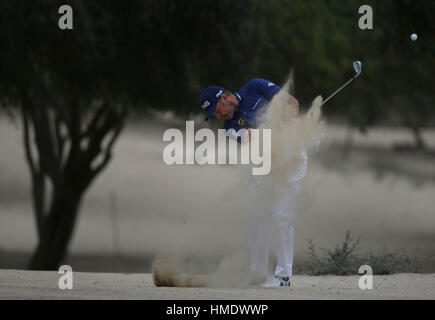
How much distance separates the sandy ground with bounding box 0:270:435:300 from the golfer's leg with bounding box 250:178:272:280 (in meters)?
0.41

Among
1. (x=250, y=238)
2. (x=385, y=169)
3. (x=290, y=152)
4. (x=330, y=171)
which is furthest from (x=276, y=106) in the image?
(x=385, y=169)

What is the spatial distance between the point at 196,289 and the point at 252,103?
6.02 feet

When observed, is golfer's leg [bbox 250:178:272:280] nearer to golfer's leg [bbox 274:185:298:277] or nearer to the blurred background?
golfer's leg [bbox 274:185:298:277]

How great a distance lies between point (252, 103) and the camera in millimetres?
9750

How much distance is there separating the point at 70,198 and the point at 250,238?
36.7 feet

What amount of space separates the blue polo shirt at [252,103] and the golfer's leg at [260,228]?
1.83ft

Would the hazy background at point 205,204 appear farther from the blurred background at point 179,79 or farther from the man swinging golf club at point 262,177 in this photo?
the man swinging golf club at point 262,177

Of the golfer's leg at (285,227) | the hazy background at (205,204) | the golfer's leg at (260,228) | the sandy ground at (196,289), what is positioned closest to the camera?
the sandy ground at (196,289)

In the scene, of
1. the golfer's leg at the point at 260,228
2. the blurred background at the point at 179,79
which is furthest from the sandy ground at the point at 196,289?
the blurred background at the point at 179,79

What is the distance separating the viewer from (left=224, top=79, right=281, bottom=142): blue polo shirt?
9.71m

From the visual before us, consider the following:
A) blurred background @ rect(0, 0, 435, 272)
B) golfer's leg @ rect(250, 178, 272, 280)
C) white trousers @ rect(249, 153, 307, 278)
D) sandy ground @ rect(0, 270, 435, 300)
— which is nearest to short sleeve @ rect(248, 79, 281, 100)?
white trousers @ rect(249, 153, 307, 278)

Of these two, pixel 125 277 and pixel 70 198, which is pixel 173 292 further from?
pixel 70 198

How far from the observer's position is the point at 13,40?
51.9 feet

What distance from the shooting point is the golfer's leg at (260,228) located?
386 inches
